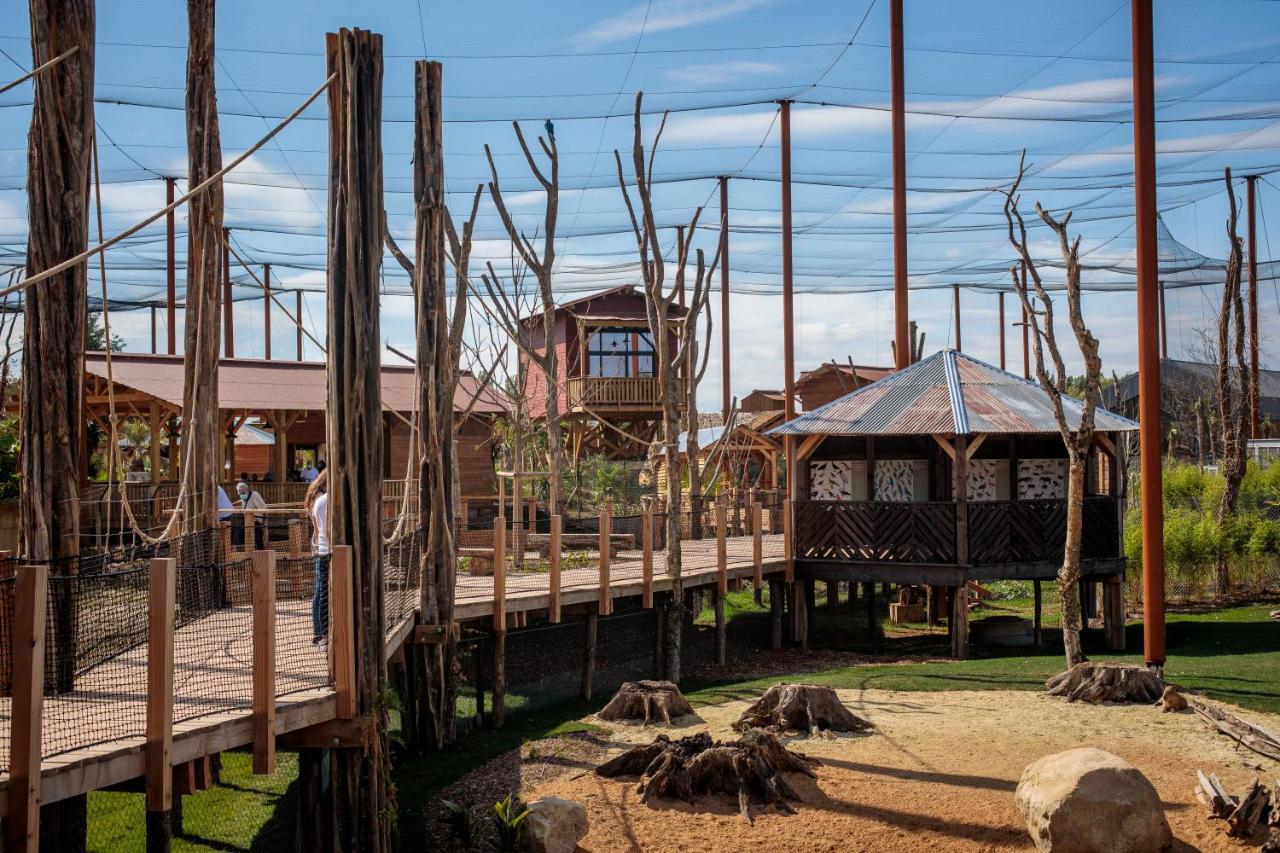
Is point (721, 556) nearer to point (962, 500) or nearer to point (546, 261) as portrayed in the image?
point (962, 500)

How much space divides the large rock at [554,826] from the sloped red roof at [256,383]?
1503 centimetres

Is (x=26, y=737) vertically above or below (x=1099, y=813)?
above

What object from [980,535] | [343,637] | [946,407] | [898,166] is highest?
[898,166]

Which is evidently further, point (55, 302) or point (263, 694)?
point (55, 302)

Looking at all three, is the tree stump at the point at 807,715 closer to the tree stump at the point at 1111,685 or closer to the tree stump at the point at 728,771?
the tree stump at the point at 728,771

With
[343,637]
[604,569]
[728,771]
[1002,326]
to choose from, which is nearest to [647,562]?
[604,569]

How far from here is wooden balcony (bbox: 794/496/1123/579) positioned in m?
18.2

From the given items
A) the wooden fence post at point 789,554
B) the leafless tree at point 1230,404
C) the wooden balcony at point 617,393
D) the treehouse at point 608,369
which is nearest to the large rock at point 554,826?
the wooden fence post at point 789,554

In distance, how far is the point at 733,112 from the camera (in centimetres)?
2241

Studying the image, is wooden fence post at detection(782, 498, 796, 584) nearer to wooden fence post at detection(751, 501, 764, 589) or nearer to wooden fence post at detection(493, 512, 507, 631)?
wooden fence post at detection(751, 501, 764, 589)

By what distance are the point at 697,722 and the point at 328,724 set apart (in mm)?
5243

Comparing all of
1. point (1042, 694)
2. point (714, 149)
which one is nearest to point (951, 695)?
point (1042, 694)

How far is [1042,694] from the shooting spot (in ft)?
43.8

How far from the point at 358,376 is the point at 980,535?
40.7ft
